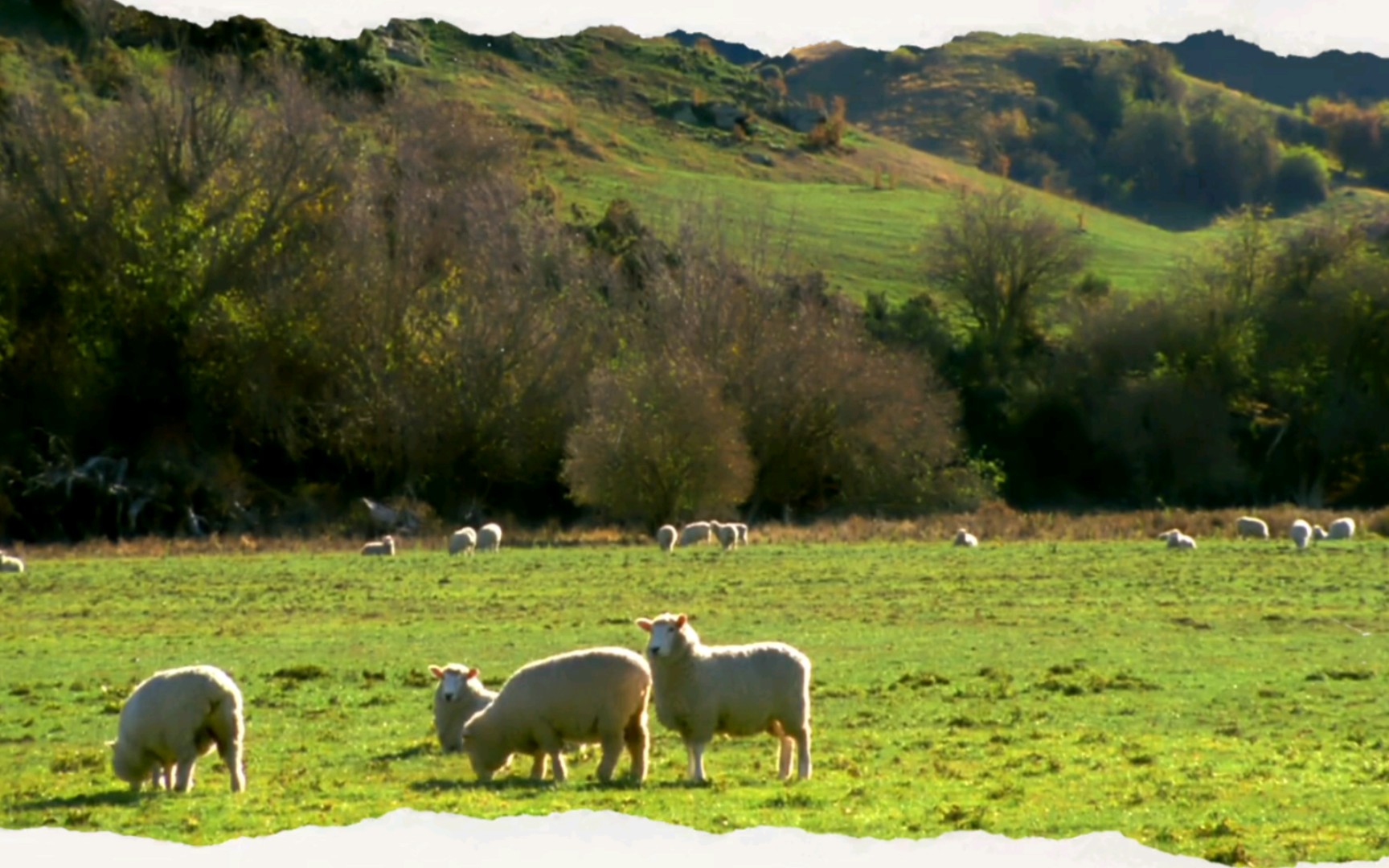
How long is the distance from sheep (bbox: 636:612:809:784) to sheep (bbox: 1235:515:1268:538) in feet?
125

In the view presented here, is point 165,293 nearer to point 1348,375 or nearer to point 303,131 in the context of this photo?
point 303,131

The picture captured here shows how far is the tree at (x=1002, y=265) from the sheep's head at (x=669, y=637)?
67.6m

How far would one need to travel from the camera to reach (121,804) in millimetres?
12523

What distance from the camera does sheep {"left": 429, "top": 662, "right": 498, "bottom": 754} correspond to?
15664 mm

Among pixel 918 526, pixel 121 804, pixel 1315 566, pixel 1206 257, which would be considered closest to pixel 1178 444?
pixel 1206 257

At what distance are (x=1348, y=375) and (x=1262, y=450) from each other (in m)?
4.38

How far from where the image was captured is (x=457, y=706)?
623 inches

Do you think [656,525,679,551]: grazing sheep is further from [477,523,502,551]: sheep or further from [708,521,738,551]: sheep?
[477,523,502,551]: sheep

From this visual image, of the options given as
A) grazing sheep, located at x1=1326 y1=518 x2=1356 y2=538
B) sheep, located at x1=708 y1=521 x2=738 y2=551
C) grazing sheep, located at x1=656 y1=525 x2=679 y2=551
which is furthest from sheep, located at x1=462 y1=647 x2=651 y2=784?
grazing sheep, located at x1=1326 y1=518 x2=1356 y2=538

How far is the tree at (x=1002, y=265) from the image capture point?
8188cm

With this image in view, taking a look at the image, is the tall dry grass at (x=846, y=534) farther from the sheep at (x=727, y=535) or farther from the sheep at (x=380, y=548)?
the sheep at (x=380, y=548)

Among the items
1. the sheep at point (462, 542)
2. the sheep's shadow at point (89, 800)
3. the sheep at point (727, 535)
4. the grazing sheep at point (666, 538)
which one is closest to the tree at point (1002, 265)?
the sheep at point (727, 535)

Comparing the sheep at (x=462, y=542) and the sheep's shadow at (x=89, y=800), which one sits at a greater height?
the sheep's shadow at (x=89, y=800)

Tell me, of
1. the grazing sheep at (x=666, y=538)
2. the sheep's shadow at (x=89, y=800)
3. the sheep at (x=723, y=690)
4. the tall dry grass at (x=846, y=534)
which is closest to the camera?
the sheep's shadow at (x=89, y=800)
